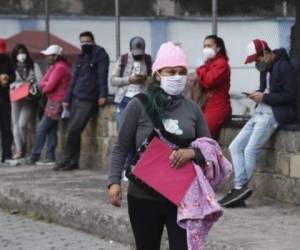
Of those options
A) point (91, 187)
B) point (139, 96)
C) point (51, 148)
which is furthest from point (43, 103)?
point (139, 96)

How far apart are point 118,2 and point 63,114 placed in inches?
66.2

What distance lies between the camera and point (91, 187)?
9953 mm

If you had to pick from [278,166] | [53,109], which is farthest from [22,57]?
[278,166]

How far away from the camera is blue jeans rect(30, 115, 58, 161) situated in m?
12.1

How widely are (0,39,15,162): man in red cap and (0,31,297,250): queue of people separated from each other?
0.01m

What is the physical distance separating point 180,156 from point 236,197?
344cm

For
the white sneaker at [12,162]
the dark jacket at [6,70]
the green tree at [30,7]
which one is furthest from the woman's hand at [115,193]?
the green tree at [30,7]

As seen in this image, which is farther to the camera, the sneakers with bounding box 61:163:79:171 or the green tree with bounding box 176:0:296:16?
the sneakers with bounding box 61:163:79:171

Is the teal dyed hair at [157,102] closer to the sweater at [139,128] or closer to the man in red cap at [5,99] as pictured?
the sweater at [139,128]

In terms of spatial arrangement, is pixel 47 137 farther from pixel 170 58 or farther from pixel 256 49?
pixel 170 58

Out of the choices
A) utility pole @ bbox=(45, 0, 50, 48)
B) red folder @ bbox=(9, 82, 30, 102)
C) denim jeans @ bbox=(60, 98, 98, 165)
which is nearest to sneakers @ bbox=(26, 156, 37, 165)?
red folder @ bbox=(9, 82, 30, 102)

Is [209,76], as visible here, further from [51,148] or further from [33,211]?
[51,148]

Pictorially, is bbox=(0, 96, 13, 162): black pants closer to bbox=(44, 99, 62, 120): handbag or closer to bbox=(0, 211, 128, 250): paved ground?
bbox=(44, 99, 62, 120): handbag

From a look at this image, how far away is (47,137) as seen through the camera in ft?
40.5
